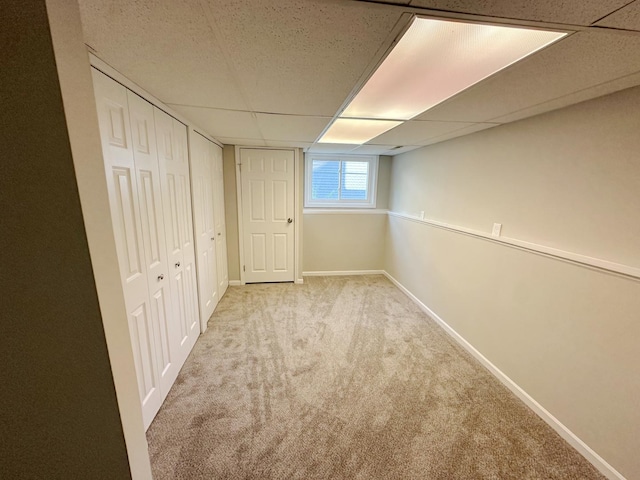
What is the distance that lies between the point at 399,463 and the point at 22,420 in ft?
5.36

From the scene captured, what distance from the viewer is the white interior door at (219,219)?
323cm

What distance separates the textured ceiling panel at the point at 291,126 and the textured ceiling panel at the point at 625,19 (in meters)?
1.47

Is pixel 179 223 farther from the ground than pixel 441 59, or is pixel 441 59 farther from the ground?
pixel 441 59

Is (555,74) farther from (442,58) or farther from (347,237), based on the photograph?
(347,237)

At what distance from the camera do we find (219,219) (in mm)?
3441

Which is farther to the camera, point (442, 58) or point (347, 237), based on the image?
point (347, 237)

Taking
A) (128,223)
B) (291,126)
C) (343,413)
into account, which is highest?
(291,126)

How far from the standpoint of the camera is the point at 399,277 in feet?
13.2

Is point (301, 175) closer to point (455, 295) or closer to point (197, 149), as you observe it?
point (197, 149)

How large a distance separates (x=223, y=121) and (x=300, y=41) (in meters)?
1.46

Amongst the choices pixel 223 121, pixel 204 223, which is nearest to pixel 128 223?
pixel 223 121

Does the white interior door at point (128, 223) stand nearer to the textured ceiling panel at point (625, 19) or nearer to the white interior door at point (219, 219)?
the white interior door at point (219, 219)

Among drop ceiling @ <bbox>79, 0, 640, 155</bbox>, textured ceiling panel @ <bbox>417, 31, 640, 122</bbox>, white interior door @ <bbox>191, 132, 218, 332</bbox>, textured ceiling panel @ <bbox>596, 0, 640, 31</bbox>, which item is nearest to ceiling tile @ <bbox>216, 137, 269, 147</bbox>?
white interior door @ <bbox>191, 132, 218, 332</bbox>

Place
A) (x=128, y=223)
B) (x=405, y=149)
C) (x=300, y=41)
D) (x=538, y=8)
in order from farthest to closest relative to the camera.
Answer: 1. (x=405, y=149)
2. (x=128, y=223)
3. (x=300, y=41)
4. (x=538, y=8)
